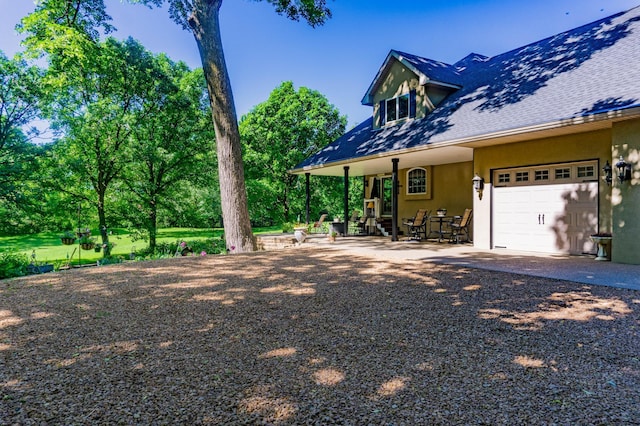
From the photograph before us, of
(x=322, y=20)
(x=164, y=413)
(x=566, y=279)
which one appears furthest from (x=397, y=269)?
(x=322, y=20)

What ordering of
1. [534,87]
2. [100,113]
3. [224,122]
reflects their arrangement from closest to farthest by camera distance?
[534,87]
[224,122]
[100,113]

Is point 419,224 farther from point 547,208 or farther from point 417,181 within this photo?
point 547,208

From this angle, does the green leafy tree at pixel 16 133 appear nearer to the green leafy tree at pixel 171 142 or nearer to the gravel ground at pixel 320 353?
the green leafy tree at pixel 171 142

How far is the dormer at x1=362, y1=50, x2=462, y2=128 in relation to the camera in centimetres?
1144

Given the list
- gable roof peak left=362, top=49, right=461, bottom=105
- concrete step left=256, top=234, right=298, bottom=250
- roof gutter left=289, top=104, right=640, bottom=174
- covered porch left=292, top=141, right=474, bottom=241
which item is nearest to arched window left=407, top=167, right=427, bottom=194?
covered porch left=292, top=141, right=474, bottom=241

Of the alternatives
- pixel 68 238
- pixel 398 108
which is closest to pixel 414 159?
pixel 398 108

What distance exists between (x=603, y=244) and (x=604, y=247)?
7 cm

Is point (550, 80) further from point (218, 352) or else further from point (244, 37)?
point (244, 37)

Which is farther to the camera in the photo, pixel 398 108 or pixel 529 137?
pixel 398 108

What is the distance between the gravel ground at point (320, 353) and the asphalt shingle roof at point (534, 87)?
4.09 metres

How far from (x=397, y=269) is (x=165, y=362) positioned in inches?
172

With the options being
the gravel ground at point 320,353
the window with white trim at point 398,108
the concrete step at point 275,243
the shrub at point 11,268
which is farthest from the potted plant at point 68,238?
the window with white trim at point 398,108

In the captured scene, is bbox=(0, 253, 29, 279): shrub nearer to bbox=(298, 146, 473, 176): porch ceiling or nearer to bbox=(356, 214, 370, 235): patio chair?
bbox=(298, 146, 473, 176): porch ceiling

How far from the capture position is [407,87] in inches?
472
